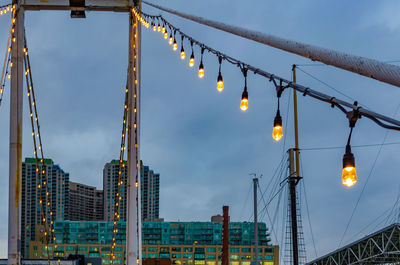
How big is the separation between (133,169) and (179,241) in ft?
437

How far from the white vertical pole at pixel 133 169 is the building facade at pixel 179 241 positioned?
126m

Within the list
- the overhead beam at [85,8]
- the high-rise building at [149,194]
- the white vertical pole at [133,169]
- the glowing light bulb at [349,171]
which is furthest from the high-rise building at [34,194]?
the glowing light bulb at [349,171]


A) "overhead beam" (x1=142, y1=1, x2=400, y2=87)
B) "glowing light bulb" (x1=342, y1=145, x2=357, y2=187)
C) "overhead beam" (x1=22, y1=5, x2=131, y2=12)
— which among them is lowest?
"glowing light bulb" (x1=342, y1=145, x2=357, y2=187)

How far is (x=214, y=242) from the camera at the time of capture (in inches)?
5832

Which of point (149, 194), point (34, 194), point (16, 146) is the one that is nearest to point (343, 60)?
point (16, 146)

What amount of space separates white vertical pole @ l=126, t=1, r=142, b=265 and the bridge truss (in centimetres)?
1964

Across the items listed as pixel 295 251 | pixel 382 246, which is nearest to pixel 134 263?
pixel 295 251

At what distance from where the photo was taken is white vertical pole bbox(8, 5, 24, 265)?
1620cm

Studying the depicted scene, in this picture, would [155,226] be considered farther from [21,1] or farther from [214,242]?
[21,1]

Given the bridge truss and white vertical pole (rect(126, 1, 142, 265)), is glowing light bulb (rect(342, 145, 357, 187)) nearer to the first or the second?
white vertical pole (rect(126, 1, 142, 265))

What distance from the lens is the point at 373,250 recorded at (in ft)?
116

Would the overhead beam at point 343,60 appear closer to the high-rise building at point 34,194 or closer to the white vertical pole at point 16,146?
the white vertical pole at point 16,146

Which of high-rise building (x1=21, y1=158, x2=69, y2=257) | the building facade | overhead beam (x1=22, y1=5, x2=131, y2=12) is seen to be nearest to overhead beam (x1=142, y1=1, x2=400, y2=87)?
overhead beam (x1=22, y1=5, x2=131, y2=12)

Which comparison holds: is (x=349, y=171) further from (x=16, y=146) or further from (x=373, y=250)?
(x=373, y=250)
